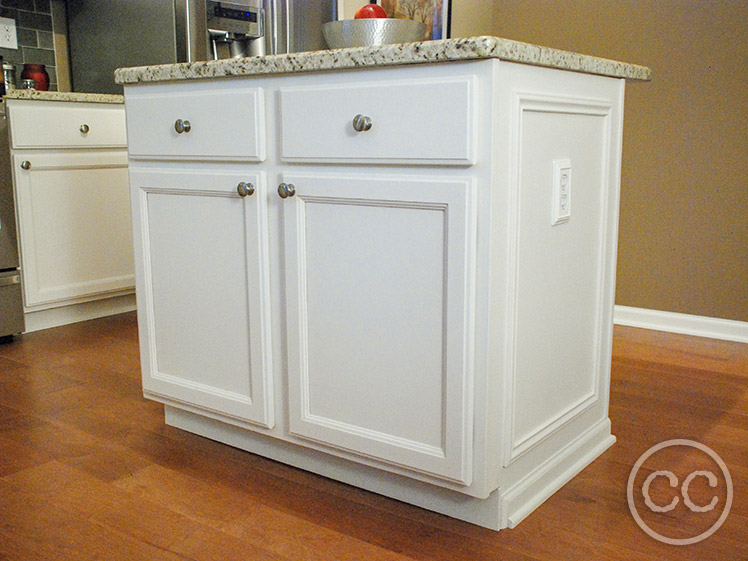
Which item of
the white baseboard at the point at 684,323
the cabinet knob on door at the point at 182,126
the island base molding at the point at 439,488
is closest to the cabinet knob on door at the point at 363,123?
the cabinet knob on door at the point at 182,126

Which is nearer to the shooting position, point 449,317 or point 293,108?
point 449,317

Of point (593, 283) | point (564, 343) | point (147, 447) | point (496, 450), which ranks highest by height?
point (593, 283)

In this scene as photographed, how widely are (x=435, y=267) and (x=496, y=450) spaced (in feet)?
1.14

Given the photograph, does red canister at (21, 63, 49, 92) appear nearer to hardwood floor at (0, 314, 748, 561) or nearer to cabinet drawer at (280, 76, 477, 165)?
hardwood floor at (0, 314, 748, 561)

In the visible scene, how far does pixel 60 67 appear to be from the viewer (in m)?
3.35

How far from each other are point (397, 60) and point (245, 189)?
1.43ft

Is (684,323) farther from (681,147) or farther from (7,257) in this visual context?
(7,257)

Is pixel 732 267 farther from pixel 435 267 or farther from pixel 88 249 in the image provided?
pixel 88 249

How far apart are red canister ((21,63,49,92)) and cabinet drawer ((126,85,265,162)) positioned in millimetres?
1446

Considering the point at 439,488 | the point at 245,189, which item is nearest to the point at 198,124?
the point at 245,189

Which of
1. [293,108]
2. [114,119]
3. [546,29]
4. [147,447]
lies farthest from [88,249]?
[546,29]

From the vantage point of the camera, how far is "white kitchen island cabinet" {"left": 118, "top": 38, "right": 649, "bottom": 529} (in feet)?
4.31
